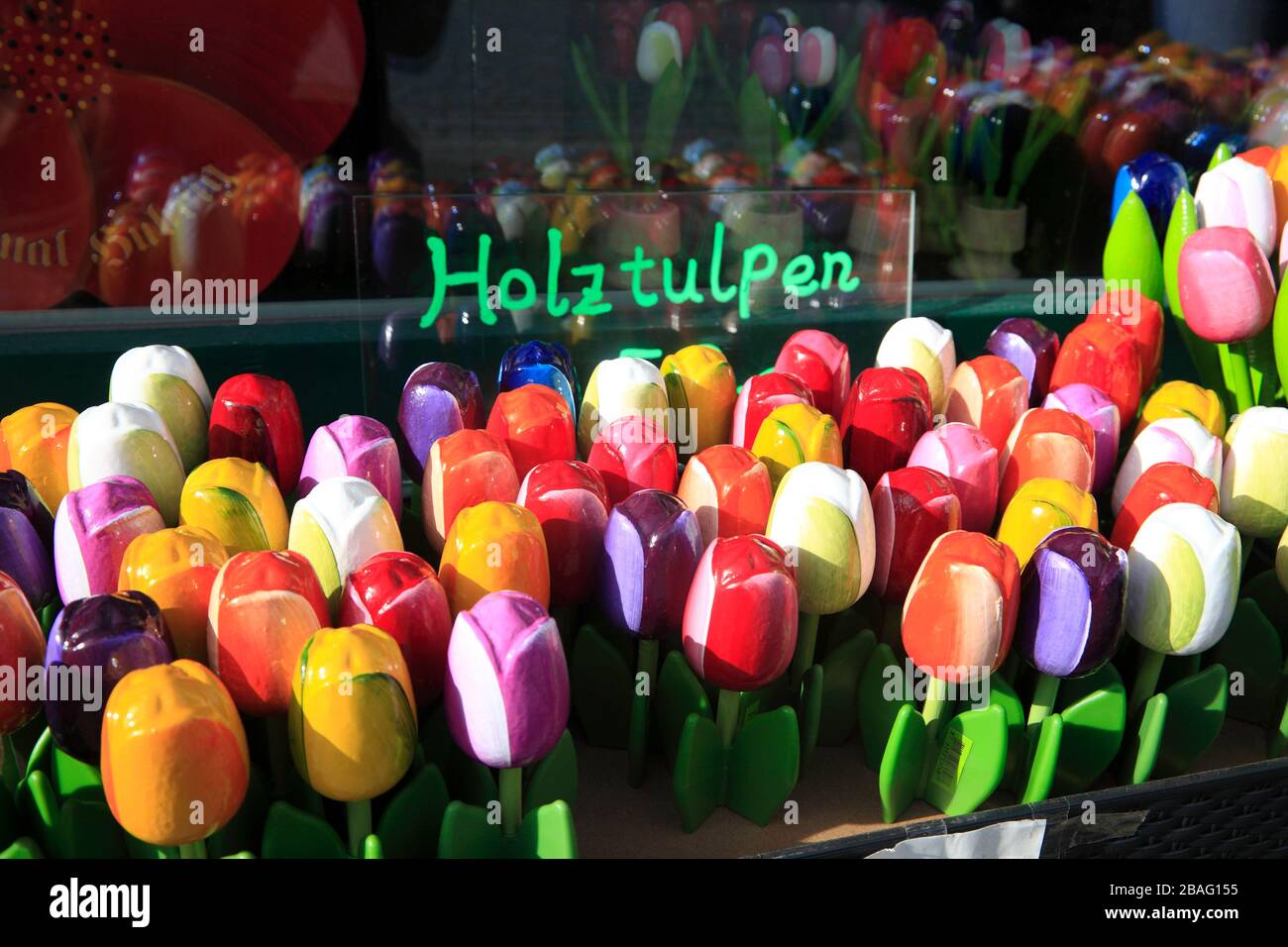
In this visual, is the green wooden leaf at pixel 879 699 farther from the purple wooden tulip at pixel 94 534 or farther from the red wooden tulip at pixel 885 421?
the purple wooden tulip at pixel 94 534

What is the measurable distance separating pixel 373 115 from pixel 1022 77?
123cm

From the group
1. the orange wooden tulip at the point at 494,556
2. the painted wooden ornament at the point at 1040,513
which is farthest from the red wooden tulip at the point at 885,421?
the orange wooden tulip at the point at 494,556

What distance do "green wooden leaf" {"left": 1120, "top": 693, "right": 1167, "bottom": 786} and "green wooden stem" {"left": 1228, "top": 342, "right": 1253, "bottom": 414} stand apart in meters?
0.54

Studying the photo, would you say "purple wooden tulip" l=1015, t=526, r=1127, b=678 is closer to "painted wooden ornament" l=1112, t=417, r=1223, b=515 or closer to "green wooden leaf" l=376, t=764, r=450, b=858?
"painted wooden ornament" l=1112, t=417, r=1223, b=515

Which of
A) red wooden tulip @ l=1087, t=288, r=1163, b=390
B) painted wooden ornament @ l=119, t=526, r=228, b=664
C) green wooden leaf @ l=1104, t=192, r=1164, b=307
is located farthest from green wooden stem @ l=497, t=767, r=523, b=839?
green wooden leaf @ l=1104, t=192, r=1164, b=307

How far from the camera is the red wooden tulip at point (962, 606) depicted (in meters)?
1.04

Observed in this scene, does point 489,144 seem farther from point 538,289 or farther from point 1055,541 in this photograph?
point 1055,541

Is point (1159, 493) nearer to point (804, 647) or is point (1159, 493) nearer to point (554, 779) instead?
point (804, 647)

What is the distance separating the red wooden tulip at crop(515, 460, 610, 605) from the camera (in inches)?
43.8

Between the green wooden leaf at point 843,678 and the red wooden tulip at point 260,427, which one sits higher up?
the red wooden tulip at point 260,427

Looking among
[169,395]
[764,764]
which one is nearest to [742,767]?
[764,764]

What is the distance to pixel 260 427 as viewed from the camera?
1.27m

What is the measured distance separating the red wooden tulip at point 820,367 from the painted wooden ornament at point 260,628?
0.64 metres

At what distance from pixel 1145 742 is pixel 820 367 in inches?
A: 20.5
